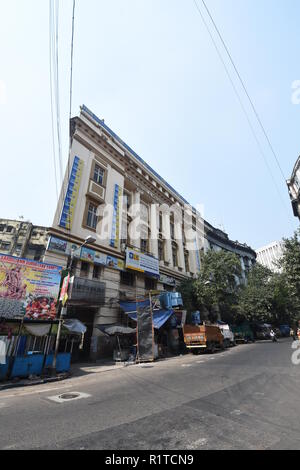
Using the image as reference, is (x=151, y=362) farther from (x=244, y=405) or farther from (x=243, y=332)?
(x=243, y=332)

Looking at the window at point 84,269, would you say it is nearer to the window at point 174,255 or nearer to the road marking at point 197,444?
the window at point 174,255

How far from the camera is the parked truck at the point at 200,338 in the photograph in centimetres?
1712

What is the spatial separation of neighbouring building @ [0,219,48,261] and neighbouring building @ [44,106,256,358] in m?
12.9

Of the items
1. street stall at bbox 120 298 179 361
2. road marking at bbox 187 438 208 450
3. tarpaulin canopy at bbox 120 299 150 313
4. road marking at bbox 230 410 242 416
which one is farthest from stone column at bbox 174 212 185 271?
road marking at bbox 187 438 208 450

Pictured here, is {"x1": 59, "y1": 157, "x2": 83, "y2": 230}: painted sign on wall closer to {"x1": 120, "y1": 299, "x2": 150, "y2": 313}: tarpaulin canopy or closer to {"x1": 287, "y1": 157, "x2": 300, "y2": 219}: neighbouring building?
{"x1": 120, "y1": 299, "x2": 150, "y2": 313}: tarpaulin canopy

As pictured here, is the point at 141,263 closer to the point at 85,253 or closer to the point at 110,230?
the point at 110,230

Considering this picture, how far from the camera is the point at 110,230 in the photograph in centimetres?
2019

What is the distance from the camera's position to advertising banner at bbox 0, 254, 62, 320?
11.2m

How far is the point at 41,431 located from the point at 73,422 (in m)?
0.61

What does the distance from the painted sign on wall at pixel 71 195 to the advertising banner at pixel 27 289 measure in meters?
4.70

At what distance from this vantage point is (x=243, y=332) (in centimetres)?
3116

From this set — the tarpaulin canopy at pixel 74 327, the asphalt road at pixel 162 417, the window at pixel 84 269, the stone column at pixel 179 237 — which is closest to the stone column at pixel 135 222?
the window at pixel 84 269

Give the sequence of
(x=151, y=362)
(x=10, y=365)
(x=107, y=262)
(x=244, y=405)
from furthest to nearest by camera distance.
→ (x=107, y=262) → (x=151, y=362) → (x=10, y=365) → (x=244, y=405)

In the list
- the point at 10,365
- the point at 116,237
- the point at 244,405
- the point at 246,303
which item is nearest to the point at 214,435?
the point at 244,405
